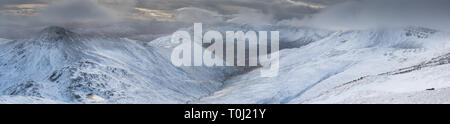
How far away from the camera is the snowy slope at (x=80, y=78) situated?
→ 478ft

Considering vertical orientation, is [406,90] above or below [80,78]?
above

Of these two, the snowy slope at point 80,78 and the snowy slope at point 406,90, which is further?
the snowy slope at point 80,78

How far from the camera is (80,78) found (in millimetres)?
156250

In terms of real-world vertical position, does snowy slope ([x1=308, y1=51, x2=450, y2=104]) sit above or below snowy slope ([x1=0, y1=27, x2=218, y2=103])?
above

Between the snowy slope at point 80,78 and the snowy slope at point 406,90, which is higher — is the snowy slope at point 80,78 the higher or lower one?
the lower one

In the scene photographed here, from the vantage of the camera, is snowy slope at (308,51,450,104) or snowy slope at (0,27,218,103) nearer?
snowy slope at (308,51,450,104)

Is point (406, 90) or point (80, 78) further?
point (80, 78)

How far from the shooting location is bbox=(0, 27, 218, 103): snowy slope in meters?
146
